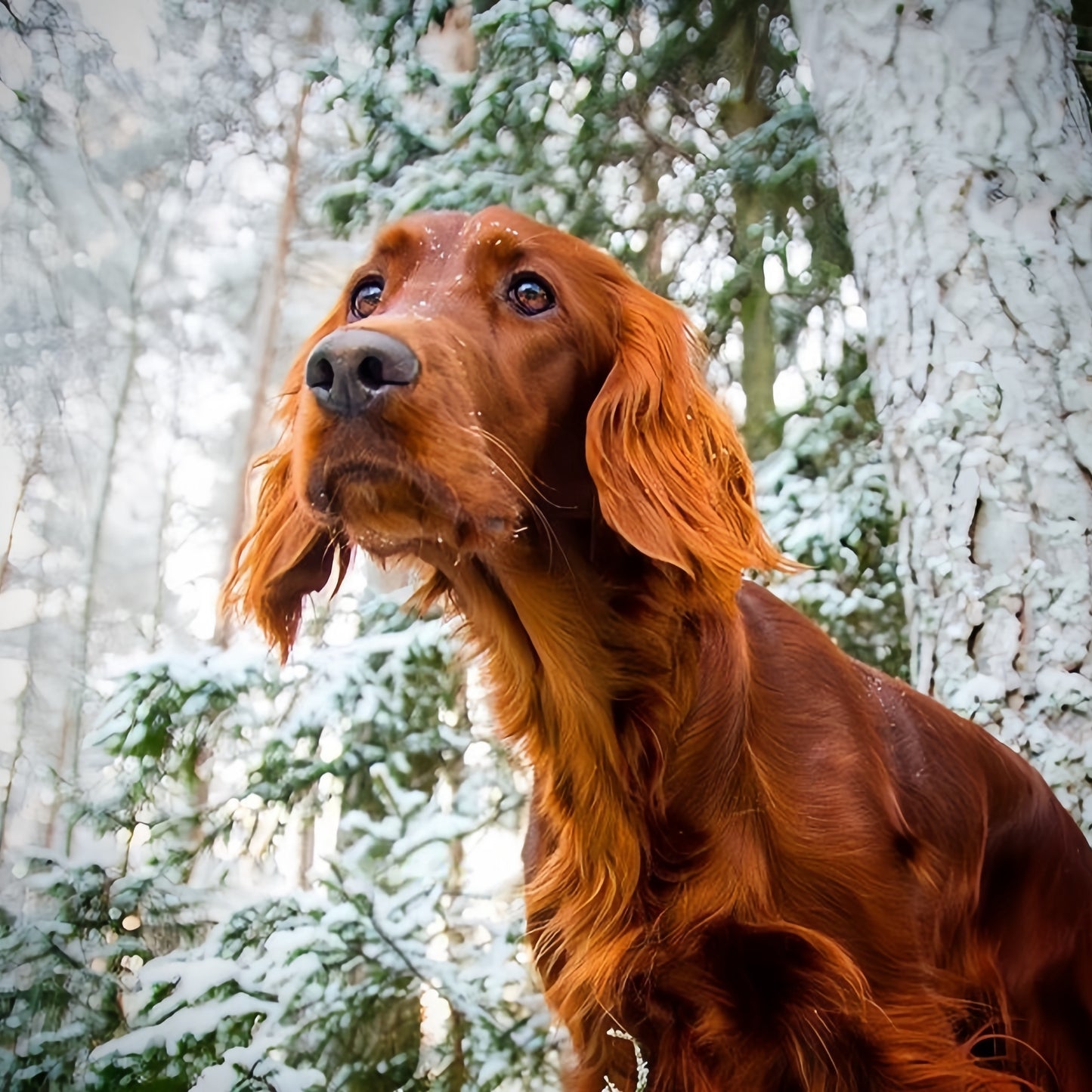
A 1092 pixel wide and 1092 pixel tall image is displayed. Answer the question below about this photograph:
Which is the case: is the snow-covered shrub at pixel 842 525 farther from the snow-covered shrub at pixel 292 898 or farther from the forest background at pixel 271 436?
the snow-covered shrub at pixel 292 898

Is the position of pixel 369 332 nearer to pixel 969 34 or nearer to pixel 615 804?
pixel 615 804

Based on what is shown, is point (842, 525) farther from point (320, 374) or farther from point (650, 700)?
point (320, 374)

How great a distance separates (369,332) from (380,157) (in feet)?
6.81

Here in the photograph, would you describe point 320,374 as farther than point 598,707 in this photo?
No

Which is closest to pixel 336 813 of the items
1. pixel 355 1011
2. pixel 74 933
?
pixel 355 1011

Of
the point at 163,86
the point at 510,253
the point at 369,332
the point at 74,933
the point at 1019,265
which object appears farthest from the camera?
the point at 163,86

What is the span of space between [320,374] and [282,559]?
1.69 ft

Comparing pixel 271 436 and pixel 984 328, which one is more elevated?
pixel 271 436

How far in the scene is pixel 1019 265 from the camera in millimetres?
2439

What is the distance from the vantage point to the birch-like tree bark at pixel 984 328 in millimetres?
2242

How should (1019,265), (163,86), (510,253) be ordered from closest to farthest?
(510,253) < (1019,265) < (163,86)

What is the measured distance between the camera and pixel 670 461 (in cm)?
153

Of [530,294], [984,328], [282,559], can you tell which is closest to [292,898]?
[282,559]

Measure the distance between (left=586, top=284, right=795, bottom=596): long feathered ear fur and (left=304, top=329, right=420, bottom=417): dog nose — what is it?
36 cm
